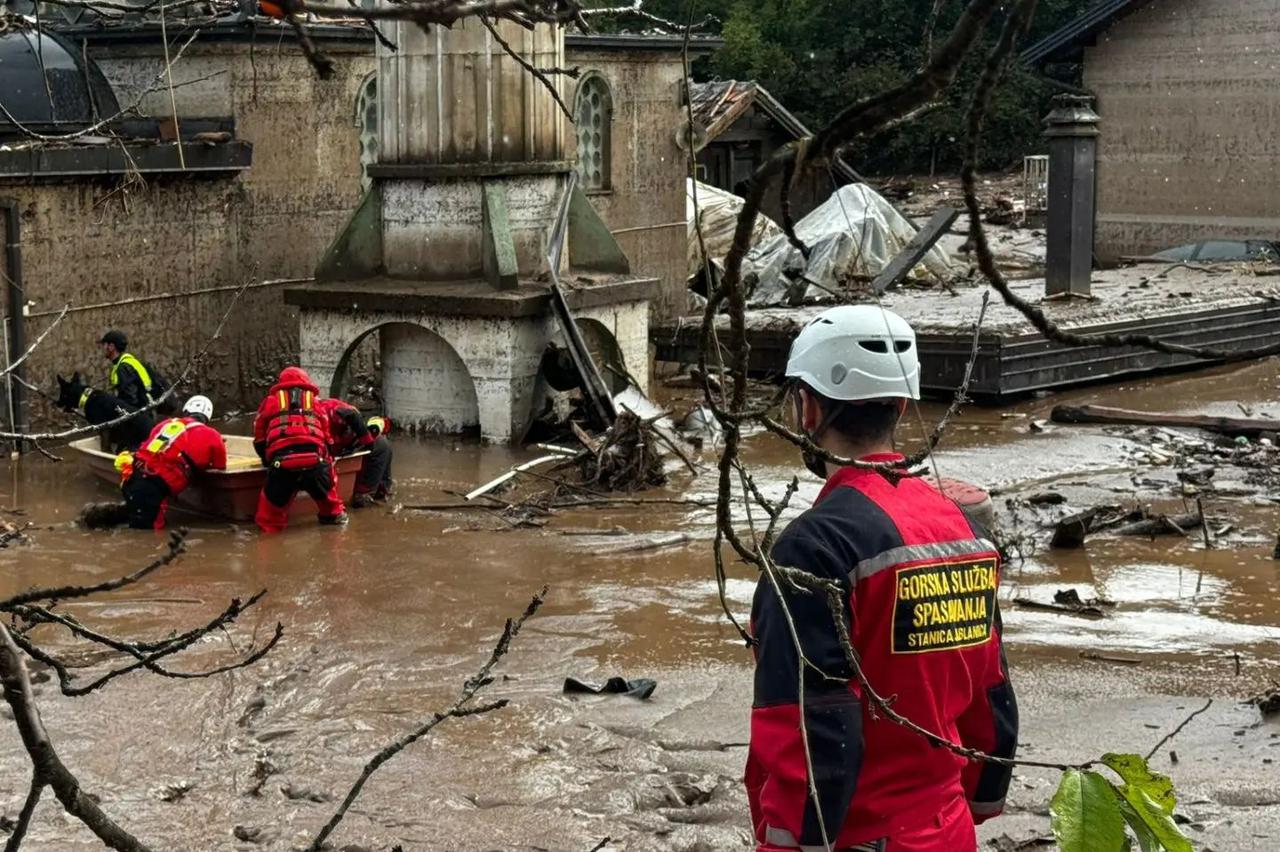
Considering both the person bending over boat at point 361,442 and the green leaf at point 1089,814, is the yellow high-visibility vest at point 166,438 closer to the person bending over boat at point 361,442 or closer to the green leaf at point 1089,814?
the person bending over boat at point 361,442

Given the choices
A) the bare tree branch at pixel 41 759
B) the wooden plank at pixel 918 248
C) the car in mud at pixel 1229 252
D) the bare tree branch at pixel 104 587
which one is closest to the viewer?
the bare tree branch at pixel 41 759

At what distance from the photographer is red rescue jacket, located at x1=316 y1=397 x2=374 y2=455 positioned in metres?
14.0

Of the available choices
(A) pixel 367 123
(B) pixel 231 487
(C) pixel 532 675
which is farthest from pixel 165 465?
(A) pixel 367 123

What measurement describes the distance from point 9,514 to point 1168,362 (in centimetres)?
1379

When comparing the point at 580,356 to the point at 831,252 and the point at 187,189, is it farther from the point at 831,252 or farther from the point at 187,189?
the point at 831,252

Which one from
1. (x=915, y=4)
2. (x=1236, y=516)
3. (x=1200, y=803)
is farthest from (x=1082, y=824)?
(x=915, y=4)

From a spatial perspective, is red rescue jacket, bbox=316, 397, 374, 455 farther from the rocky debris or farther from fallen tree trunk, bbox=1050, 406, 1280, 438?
fallen tree trunk, bbox=1050, 406, 1280, 438

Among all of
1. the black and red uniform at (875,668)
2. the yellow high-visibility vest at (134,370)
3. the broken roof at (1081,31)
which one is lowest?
the yellow high-visibility vest at (134,370)

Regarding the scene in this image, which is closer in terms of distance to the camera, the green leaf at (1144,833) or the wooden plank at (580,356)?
the green leaf at (1144,833)

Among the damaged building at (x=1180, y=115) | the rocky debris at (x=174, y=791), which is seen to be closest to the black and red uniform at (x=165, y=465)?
the rocky debris at (x=174, y=791)

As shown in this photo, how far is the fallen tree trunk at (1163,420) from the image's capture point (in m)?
16.9

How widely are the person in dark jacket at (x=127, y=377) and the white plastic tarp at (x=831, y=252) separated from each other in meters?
11.9

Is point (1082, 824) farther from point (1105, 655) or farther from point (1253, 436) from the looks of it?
point (1253, 436)

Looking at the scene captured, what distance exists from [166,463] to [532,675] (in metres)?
4.74
